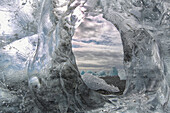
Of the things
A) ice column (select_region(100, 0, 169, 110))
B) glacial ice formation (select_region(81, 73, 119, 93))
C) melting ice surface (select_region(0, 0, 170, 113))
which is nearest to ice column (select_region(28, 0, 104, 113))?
melting ice surface (select_region(0, 0, 170, 113))

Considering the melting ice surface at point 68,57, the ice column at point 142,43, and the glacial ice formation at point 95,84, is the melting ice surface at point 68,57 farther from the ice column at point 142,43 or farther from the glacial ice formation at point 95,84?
the glacial ice formation at point 95,84

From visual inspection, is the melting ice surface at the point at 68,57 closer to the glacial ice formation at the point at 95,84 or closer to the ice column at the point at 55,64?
the ice column at the point at 55,64

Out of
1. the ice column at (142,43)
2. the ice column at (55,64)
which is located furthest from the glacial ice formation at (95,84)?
the ice column at (55,64)

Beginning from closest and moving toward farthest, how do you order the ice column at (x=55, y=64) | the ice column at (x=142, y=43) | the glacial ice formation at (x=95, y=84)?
1. the ice column at (x=55, y=64)
2. the ice column at (x=142, y=43)
3. the glacial ice formation at (x=95, y=84)

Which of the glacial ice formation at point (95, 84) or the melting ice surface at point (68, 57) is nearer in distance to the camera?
the melting ice surface at point (68, 57)

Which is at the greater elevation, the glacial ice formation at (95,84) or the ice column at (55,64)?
the ice column at (55,64)

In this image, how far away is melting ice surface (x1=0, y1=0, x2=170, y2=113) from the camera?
1.83 m

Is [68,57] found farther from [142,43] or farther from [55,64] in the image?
[142,43]

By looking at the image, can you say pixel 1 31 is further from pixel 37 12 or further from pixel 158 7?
pixel 158 7

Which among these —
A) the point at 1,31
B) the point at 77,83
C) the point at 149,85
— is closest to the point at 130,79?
the point at 149,85

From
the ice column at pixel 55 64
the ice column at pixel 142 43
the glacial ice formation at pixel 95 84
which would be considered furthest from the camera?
the glacial ice formation at pixel 95 84

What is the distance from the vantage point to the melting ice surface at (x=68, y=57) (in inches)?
72.1

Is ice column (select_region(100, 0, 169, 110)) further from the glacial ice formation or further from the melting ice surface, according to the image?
the glacial ice formation

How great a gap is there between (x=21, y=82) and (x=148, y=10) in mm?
1330
